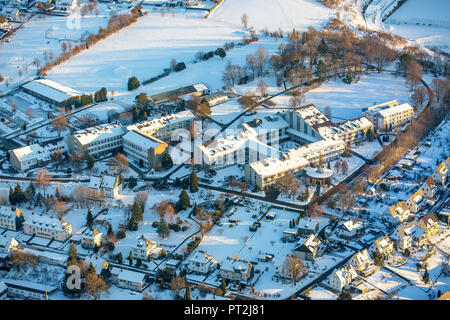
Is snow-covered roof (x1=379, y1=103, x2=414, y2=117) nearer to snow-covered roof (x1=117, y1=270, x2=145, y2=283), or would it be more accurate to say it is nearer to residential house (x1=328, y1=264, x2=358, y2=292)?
residential house (x1=328, y1=264, x2=358, y2=292)

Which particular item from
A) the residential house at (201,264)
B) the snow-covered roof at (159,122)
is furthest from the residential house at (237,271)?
the snow-covered roof at (159,122)

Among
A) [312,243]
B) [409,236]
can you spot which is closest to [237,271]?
[312,243]

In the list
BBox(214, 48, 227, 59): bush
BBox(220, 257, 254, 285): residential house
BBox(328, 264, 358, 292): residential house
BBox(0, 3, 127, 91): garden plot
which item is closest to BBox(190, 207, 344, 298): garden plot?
BBox(220, 257, 254, 285): residential house

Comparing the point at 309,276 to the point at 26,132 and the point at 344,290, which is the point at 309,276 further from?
the point at 26,132

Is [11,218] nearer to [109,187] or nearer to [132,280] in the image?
[109,187]

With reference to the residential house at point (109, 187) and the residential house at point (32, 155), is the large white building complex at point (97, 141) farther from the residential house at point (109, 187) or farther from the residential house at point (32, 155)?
the residential house at point (109, 187)

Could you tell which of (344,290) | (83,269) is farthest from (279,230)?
(83,269)
